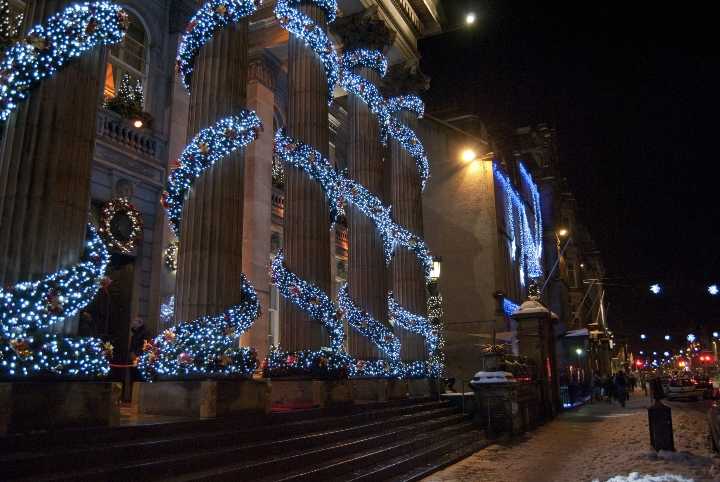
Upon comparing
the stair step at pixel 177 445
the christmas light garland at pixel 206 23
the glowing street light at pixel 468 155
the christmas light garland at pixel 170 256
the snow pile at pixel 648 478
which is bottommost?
the snow pile at pixel 648 478

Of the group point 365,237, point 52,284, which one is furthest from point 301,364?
point 52,284

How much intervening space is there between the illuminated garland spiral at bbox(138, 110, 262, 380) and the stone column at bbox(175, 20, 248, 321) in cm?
18

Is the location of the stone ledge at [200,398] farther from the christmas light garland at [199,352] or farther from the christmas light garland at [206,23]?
the christmas light garland at [206,23]

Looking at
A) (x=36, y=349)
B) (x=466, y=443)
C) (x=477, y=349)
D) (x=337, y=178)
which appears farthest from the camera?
(x=477, y=349)

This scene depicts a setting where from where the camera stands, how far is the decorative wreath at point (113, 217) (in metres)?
13.9

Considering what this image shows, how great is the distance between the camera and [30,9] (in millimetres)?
7719

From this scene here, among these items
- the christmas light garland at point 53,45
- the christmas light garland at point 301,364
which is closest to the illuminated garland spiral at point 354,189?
the christmas light garland at point 301,364

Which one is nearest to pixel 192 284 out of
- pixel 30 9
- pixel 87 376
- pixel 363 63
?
pixel 87 376

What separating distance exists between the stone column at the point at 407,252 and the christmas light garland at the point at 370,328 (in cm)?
183

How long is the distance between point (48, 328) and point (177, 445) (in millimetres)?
2140

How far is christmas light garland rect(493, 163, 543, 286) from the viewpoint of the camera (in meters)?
31.4

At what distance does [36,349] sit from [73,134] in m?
2.88

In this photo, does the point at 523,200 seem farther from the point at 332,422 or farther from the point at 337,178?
the point at 332,422

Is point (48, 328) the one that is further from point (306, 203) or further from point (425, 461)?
point (306, 203)
